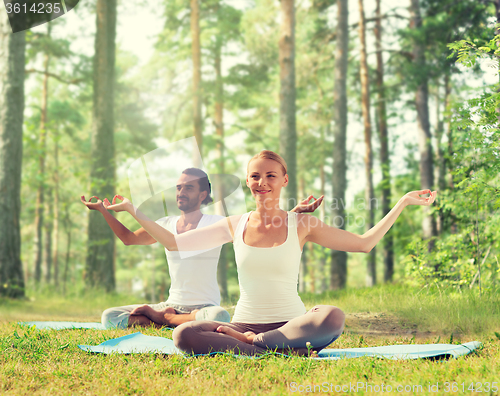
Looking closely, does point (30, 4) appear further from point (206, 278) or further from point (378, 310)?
point (378, 310)

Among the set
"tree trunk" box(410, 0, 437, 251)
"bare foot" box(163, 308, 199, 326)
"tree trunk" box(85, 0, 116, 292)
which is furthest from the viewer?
"tree trunk" box(410, 0, 437, 251)

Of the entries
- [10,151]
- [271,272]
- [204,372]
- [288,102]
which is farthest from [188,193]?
[288,102]

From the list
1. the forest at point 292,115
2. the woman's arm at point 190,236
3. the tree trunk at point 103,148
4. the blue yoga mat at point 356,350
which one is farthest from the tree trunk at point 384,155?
the woman's arm at point 190,236

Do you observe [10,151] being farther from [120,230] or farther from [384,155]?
[384,155]

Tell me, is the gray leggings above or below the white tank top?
below

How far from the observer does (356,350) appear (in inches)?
155

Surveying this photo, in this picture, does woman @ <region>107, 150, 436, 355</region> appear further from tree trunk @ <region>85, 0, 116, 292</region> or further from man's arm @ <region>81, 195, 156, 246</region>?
tree trunk @ <region>85, 0, 116, 292</region>

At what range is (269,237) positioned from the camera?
3.56m

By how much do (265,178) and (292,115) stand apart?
849cm

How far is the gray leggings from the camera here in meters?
3.43

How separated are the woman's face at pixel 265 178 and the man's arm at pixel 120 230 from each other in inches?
58.2

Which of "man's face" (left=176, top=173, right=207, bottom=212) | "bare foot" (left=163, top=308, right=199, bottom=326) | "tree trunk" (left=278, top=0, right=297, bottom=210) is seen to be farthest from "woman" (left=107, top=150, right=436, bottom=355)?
"tree trunk" (left=278, top=0, right=297, bottom=210)

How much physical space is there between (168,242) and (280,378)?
54.0 inches

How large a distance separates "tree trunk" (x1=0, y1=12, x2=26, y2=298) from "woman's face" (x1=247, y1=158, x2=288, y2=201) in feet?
24.9
